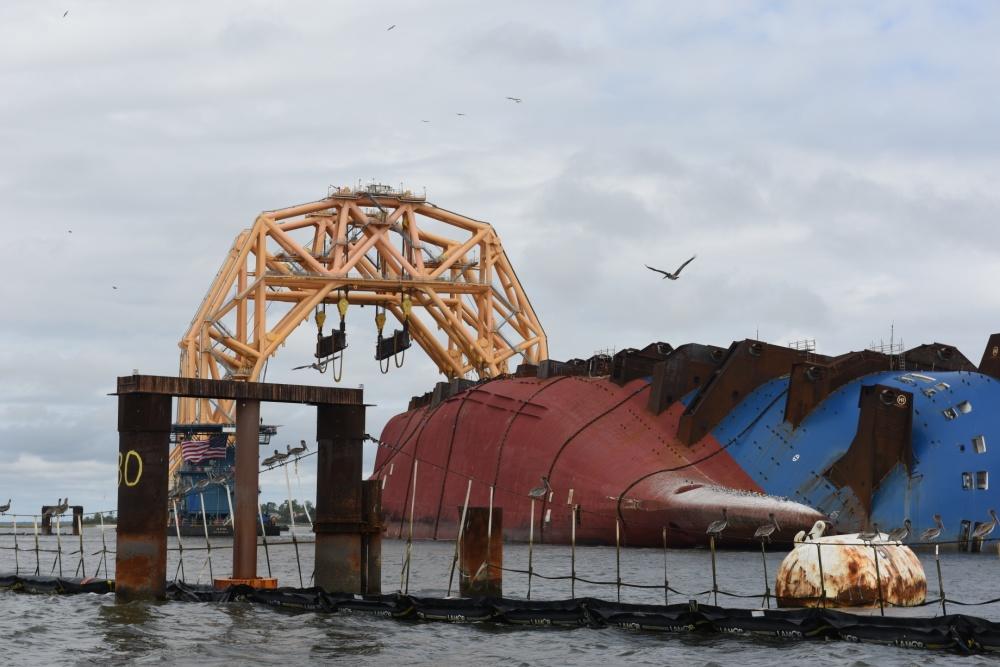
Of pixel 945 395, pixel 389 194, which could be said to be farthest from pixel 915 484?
pixel 389 194

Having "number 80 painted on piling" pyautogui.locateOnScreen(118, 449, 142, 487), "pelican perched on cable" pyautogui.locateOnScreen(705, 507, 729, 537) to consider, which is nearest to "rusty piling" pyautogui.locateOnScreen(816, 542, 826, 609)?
"pelican perched on cable" pyautogui.locateOnScreen(705, 507, 729, 537)

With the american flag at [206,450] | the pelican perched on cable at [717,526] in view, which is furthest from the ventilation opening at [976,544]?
the american flag at [206,450]

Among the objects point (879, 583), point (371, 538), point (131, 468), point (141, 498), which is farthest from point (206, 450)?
point (879, 583)

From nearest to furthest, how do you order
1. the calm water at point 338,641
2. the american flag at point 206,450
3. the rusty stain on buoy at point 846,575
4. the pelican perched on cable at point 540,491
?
the calm water at point 338,641 < the rusty stain on buoy at point 846,575 < the pelican perched on cable at point 540,491 < the american flag at point 206,450

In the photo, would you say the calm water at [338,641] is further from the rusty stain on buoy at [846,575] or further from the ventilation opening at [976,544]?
the ventilation opening at [976,544]

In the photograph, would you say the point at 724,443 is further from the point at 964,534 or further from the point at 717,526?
the point at 717,526

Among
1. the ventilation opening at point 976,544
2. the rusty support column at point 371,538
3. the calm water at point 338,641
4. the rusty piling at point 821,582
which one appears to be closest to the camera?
the calm water at point 338,641

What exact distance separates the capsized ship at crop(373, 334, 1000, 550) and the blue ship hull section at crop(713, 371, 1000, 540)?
0.05 meters

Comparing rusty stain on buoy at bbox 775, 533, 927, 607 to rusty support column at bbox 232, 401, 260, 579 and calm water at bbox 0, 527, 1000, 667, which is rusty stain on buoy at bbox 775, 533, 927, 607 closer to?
calm water at bbox 0, 527, 1000, 667

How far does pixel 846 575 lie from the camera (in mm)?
Answer: 27922

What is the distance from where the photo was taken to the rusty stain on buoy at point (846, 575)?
91.8 feet

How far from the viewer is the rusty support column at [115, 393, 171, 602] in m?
31.7

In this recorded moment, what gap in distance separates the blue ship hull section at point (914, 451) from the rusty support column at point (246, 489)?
24.9 m

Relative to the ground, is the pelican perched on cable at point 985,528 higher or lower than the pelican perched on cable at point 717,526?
lower
